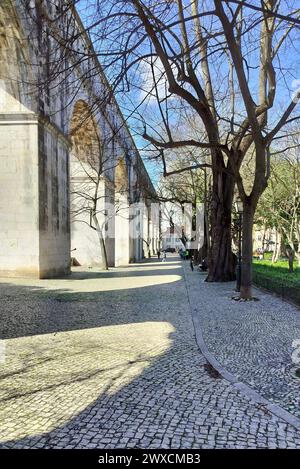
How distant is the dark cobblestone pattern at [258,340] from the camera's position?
4.81 m

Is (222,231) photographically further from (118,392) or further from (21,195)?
(118,392)

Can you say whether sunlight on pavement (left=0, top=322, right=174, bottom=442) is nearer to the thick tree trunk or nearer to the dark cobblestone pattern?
the dark cobblestone pattern

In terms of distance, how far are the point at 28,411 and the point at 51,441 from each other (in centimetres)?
72

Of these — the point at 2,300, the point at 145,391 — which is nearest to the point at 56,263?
the point at 2,300

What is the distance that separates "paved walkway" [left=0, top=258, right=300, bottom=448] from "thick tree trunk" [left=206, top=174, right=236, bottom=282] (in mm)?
8374

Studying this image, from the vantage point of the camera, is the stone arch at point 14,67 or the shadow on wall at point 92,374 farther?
the stone arch at point 14,67

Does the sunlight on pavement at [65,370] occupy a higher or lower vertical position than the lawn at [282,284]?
lower

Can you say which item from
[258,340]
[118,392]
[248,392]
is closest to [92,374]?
[118,392]

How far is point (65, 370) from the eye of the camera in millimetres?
5293

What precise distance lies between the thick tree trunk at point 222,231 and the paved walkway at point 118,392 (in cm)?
837

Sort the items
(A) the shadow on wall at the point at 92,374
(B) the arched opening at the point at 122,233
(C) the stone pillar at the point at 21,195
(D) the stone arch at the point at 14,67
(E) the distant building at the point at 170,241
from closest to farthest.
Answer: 1. (A) the shadow on wall at the point at 92,374
2. (D) the stone arch at the point at 14,67
3. (C) the stone pillar at the point at 21,195
4. (B) the arched opening at the point at 122,233
5. (E) the distant building at the point at 170,241

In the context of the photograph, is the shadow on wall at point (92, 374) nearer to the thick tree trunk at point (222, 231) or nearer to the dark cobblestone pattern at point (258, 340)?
the dark cobblestone pattern at point (258, 340)

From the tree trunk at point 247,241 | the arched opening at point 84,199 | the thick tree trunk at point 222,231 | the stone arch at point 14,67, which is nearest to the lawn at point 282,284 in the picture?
the tree trunk at point 247,241

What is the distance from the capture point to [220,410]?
4.06 m
